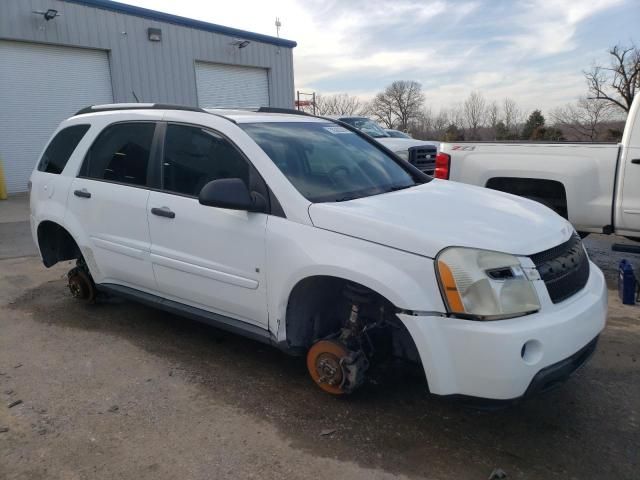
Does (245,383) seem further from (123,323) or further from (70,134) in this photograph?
(70,134)

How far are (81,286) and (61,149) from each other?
4.19 feet

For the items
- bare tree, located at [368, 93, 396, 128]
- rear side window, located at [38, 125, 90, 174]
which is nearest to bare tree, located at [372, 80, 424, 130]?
bare tree, located at [368, 93, 396, 128]

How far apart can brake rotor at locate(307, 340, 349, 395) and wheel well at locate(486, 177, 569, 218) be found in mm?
3828

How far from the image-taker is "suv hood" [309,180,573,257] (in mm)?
2711

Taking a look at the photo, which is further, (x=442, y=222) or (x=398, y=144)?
(x=398, y=144)

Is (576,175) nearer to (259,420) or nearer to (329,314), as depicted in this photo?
(329,314)

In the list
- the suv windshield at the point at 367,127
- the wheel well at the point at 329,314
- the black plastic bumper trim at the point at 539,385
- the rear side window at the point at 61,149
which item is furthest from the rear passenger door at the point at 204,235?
the suv windshield at the point at 367,127

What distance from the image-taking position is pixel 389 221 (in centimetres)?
286

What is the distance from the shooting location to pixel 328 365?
10.5 feet

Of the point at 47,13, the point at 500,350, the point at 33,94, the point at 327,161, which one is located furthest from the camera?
the point at 33,94

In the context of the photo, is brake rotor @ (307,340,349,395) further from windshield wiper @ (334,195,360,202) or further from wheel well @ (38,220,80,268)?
wheel well @ (38,220,80,268)

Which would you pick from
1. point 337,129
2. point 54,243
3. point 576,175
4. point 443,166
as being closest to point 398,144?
point 443,166

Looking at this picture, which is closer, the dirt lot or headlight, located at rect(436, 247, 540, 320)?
headlight, located at rect(436, 247, 540, 320)

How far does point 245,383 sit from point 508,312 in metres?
1.83
